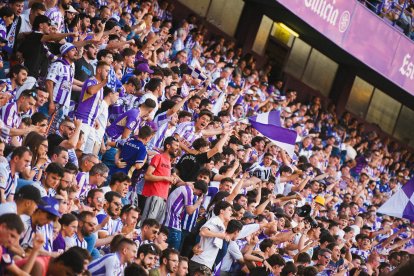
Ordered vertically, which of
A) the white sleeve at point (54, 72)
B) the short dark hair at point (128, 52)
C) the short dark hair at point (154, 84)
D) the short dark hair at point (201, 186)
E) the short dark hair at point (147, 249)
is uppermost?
the short dark hair at point (128, 52)

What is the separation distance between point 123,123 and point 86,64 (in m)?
1.13

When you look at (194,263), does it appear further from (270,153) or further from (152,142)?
(270,153)

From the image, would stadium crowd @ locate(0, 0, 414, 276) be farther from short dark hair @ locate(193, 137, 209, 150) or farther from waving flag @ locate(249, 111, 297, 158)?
waving flag @ locate(249, 111, 297, 158)

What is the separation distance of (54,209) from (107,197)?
6.76 ft

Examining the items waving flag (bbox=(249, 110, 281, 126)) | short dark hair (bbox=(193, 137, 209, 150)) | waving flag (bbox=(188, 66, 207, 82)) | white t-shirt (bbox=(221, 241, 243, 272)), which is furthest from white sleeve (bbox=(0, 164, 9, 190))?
waving flag (bbox=(188, 66, 207, 82))

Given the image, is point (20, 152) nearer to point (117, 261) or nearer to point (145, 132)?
point (117, 261)

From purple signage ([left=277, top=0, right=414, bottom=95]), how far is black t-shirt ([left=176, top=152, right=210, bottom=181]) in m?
9.55

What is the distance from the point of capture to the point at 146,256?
8914 mm

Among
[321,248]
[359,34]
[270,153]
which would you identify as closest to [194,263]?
[321,248]

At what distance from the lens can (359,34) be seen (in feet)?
A: 78.1

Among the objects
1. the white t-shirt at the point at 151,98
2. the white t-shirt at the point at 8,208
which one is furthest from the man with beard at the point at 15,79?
the white t-shirt at the point at 8,208

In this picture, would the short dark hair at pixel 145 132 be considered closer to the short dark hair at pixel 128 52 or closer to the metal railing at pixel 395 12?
the short dark hair at pixel 128 52

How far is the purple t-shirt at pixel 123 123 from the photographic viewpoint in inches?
469

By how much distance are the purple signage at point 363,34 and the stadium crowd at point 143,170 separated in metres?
3.50
